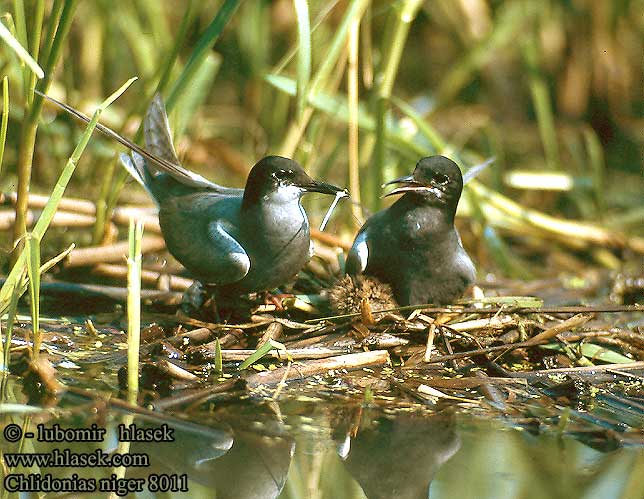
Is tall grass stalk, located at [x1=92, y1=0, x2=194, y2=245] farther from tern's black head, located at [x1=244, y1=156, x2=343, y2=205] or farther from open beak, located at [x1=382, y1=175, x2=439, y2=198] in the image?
open beak, located at [x1=382, y1=175, x2=439, y2=198]

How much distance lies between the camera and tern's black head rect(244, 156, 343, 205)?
15.4ft

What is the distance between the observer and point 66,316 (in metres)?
4.96

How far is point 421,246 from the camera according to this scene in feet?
16.0

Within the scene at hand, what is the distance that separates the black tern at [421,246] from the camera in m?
4.86

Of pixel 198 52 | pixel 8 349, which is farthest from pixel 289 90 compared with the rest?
pixel 8 349

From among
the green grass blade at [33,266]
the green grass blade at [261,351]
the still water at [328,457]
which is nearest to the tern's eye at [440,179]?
the green grass blade at [261,351]

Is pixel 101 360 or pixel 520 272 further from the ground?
pixel 520 272

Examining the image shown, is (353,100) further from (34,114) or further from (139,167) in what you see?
(34,114)

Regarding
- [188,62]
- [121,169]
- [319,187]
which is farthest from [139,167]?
[319,187]

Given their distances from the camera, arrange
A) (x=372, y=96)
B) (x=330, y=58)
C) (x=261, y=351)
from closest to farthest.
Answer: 1. (x=261, y=351)
2. (x=330, y=58)
3. (x=372, y=96)

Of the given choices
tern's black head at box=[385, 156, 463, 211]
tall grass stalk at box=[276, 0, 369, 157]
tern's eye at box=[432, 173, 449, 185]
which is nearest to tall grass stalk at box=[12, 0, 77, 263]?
tall grass stalk at box=[276, 0, 369, 157]

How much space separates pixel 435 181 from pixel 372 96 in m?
1.25

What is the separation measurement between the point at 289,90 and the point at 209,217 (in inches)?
43.1

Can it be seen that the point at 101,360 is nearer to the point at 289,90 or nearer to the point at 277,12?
the point at 289,90
